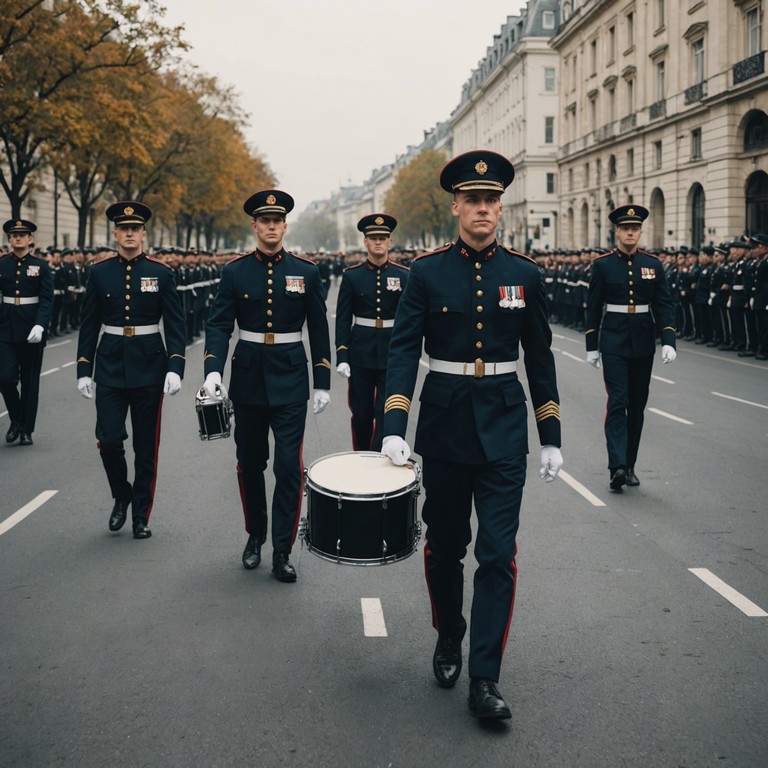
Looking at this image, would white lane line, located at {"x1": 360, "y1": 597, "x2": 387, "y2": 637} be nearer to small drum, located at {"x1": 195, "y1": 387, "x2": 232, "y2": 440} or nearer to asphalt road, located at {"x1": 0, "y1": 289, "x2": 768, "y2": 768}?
asphalt road, located at {"x1": 0, "y1": 289, "x2": 768, "y2": 768}

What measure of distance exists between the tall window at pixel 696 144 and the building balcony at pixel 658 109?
4203 millimetres

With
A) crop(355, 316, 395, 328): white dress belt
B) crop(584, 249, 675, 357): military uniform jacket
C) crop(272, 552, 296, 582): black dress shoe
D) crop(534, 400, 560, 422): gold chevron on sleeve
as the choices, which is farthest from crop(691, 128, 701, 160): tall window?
crop(534, 400, 560, 422): gold chevron on sleeve

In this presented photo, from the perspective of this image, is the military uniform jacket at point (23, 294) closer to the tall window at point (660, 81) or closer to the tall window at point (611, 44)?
the tall window at point (660, 81)

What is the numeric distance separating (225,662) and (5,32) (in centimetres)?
2539

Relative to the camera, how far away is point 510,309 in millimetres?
4520

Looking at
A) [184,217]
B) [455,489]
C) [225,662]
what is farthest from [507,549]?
[184,217]

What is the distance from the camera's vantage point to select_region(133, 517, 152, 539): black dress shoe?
7113 mm

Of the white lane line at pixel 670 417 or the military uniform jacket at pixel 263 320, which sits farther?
the white lane line at pixel 670 417

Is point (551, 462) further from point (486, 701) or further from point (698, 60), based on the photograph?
point (698, 60)

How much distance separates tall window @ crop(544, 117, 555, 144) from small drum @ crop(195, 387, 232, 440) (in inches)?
3198

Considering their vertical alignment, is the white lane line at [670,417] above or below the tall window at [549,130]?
below

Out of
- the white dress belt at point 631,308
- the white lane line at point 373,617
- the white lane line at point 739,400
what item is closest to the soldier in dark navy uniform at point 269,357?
the white lane line at point 373,617

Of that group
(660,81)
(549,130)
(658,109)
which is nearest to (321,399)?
(658,109)

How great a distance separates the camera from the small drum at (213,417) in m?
6.23
